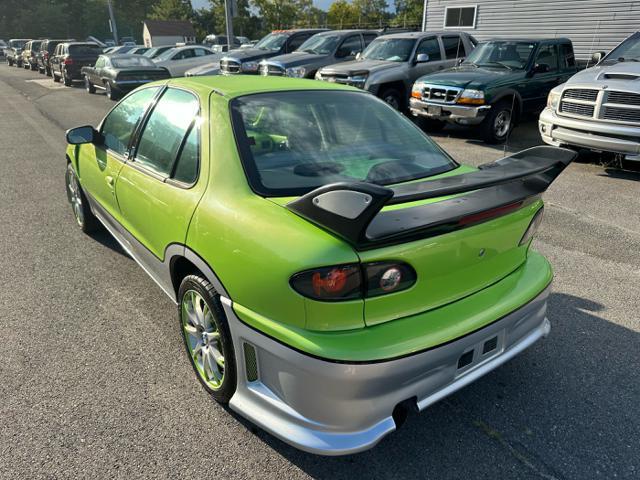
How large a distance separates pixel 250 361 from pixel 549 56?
9879 mm

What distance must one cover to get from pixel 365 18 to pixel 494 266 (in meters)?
56.8

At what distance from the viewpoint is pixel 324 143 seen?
8.92 feet

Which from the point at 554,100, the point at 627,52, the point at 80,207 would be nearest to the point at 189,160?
the point at 80,207

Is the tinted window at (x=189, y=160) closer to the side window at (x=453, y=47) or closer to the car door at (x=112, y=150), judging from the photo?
the car door at (x=112, y=150)

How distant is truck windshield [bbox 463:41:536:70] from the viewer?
30.5 ft

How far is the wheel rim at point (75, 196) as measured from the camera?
4.73 meters

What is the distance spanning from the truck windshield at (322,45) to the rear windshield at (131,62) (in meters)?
5.98

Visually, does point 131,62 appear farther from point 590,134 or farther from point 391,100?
point 590,134

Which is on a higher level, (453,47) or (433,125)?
(453,47)

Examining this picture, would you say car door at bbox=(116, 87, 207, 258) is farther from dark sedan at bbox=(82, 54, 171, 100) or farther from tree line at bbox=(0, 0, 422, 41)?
tree line at bbox=(0, 0, 422, 41)

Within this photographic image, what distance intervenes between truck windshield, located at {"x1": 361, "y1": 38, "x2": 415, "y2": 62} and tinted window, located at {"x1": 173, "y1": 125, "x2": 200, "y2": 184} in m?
9.21

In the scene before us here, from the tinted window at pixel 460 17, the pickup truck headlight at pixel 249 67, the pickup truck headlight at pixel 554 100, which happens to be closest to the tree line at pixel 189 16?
the tinted window at pixel 460 17

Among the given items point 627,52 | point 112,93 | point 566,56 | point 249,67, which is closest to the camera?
point 627,52

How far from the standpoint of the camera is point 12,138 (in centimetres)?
1016
